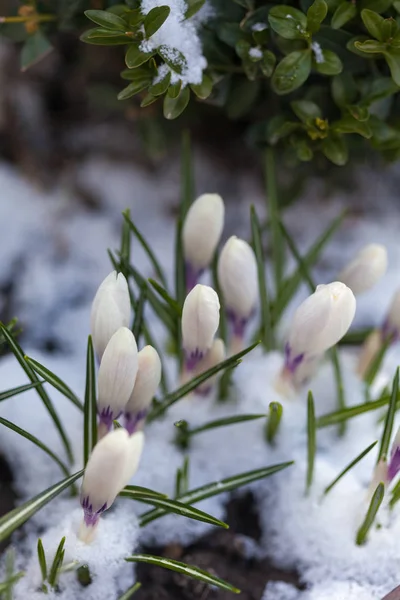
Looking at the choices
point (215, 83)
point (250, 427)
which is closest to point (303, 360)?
point (250, 427)

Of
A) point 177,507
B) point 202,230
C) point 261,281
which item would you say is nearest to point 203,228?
point 202,230

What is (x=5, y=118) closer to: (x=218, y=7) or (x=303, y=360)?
(x=218, y=7)

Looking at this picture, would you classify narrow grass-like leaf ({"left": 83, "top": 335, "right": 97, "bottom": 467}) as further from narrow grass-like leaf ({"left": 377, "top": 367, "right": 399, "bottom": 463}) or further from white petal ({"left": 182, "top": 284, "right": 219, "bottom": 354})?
narrow grass-like leaf ({"left": 377, "top": 367, "right": 399, "bottom": 463})

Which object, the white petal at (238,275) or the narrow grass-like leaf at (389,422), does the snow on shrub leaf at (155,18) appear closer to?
the white petal at (238,275)

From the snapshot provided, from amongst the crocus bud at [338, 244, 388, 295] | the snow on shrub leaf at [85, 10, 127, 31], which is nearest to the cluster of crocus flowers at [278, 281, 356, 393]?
the crocus bud at [338, 244, 388, 295]

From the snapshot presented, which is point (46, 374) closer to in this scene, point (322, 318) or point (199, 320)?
point (199, 320)
